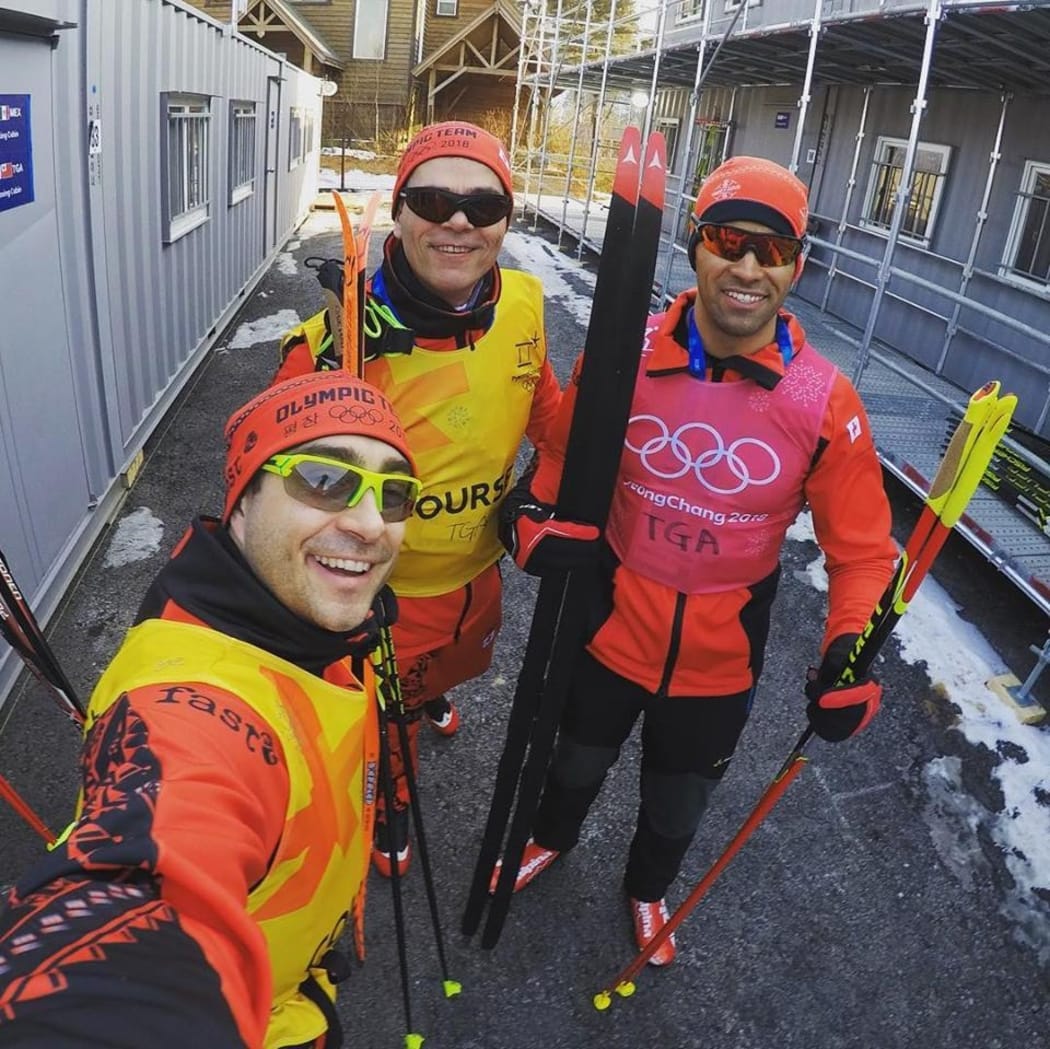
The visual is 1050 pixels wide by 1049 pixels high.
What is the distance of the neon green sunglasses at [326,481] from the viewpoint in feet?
4.28

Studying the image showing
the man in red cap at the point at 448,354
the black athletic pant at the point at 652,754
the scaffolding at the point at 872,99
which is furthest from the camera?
the scaffolding at the point at 872,99

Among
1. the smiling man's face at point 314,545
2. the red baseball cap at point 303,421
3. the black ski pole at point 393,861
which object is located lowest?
the black ski pole at point 393,861

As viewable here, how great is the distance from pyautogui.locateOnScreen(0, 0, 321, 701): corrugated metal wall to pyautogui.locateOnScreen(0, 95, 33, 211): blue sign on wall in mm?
49

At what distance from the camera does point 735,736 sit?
2314mm

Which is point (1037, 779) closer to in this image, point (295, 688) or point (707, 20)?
point (295, 688)

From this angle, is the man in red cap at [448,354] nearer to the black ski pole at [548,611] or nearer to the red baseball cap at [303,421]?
the black ski pole at [548,611]

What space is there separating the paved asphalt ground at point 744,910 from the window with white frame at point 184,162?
3.14m

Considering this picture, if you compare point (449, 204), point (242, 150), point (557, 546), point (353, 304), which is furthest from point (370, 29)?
point (557, 546)

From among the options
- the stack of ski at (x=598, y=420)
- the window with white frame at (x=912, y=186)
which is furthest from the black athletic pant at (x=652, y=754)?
the window with white frame at (x=912, y=186)

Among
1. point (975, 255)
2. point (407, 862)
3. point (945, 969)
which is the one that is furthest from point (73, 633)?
point (975, 255)

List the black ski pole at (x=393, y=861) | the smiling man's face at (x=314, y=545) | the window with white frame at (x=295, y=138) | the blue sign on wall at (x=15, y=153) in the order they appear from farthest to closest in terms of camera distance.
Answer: the window with white frame at (x=295, y=138) → the blue sign on wall at (x=15, y=153) → the black ski pole at (x=393, y=861) → the smiling man's face at (x=314, y=545)

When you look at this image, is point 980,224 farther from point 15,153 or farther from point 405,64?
point 405,64

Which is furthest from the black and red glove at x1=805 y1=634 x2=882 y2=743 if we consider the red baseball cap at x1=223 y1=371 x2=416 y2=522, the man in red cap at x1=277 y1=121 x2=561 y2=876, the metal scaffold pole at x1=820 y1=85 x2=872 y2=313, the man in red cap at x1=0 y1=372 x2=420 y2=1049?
the metal scaffold pole at x1=820 y1=85 x2=872 y2=313

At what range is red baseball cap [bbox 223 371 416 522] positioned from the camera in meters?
1.34
